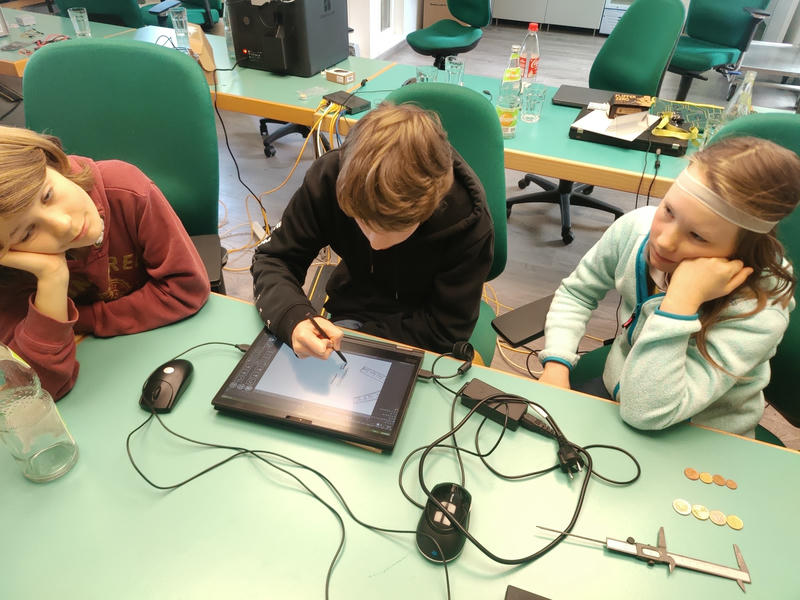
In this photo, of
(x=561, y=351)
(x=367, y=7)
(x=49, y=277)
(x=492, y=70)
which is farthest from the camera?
(x=492, y=70)

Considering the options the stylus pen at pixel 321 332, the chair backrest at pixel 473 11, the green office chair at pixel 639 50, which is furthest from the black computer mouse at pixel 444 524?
the chair backrest at pixel 473 11

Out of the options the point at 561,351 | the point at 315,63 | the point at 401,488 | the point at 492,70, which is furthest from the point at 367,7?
the point at 401,488

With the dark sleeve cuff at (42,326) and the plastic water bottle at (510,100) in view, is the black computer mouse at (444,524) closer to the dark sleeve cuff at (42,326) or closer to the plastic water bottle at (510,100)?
the dark sleeve cuff at (42,326)

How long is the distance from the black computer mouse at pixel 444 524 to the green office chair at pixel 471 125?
0.74 metres

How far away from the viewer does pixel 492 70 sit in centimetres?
458

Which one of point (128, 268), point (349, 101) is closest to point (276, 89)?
point (349, 101)

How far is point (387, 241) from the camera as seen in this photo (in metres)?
0.96

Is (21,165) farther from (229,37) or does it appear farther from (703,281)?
(229,37)

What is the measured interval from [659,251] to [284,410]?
686 mm

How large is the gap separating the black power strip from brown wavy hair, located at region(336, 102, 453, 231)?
3.43ft

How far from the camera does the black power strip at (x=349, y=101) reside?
1.87 meters

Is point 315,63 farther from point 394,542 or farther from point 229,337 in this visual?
point 394,542

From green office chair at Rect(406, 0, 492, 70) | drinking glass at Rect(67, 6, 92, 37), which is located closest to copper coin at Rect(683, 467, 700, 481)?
drinking glass at Rect(67, 6, 92, 37)

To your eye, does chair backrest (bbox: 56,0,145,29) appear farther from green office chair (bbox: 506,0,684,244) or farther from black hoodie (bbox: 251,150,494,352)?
black hoodie (bbox: 251,150,494,352)
